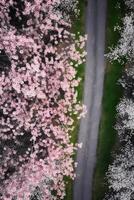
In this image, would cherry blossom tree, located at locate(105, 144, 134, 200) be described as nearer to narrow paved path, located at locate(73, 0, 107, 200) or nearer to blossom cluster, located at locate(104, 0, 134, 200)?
blossom cluster, located at locate(104, 0, 134, 200)

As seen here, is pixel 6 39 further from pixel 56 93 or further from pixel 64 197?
pixel 64 197

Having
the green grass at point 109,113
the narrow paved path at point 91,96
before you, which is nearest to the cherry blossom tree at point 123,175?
the green grass at point 109,113

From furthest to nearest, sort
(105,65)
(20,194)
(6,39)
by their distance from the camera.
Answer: (105,65) < (20,194) < (6,39)

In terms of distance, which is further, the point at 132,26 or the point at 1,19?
the point at 132,26

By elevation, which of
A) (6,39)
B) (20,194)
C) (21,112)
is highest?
Answer: (6,39)

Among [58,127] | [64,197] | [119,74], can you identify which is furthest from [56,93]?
[64,197]
